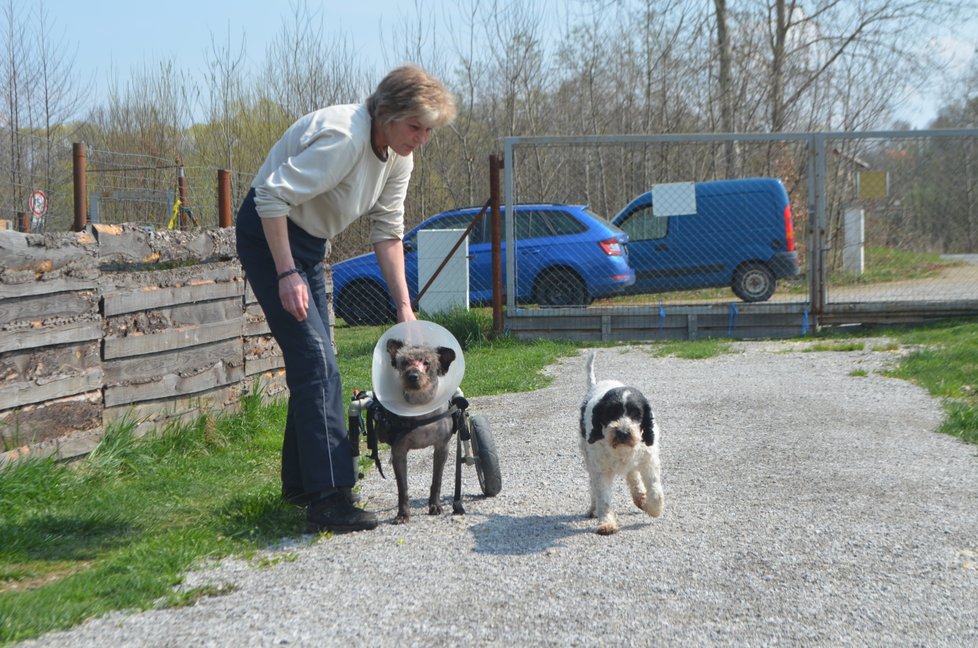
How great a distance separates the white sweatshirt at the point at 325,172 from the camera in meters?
4.31

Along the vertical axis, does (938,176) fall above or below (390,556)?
above

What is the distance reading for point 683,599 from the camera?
365 centimetres

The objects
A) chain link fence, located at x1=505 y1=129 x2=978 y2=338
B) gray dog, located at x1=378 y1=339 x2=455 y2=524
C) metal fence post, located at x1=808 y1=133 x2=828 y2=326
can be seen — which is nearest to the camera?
gray dog, located at x1=378 y1=339 x2=455 y2=524

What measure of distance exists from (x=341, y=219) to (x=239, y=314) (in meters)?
3.00

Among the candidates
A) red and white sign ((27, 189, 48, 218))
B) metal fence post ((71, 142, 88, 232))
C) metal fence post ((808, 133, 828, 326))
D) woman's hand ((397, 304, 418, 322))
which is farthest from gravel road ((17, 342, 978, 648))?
red and white sign ((27, 189, 48, 218))

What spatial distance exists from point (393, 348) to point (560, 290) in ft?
28.0

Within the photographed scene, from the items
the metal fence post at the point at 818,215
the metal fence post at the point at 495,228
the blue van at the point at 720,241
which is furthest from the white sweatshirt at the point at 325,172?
the blue van at the point at 720,241

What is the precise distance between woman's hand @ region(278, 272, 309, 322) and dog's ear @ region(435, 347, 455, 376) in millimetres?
770

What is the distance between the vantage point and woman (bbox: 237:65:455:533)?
4.34 meters

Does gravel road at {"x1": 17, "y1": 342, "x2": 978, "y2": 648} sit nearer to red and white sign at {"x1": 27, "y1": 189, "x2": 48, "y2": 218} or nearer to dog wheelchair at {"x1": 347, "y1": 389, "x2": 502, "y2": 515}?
dog wheelchair at {"x1": 347, "y1": 389, "x2": 502, "y2": 515}

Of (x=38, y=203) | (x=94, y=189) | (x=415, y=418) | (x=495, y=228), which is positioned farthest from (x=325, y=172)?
(x=94, y=189)

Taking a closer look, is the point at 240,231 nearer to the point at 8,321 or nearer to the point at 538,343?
the point at 8,321

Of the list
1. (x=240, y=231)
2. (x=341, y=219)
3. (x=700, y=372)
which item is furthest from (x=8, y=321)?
(x=700, y=372)

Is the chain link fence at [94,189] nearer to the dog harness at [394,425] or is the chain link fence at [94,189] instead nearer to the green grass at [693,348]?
the green grass at [693,348]
